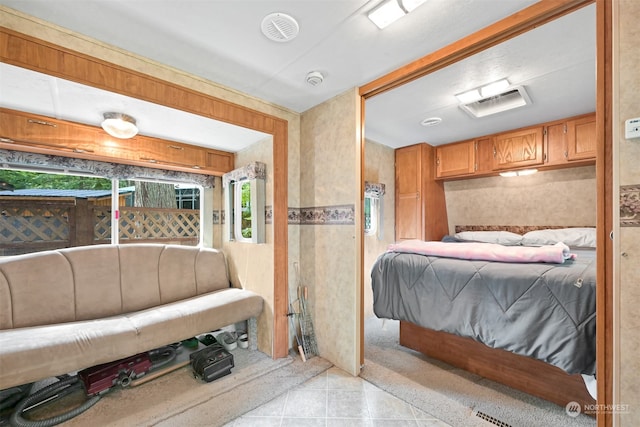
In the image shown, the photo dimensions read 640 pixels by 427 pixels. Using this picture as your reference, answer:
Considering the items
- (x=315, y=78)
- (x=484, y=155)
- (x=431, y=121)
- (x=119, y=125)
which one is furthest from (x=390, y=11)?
(x=484, y=155)

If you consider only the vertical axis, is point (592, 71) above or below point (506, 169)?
above

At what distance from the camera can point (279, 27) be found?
152cm

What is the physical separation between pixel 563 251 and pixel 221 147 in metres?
3.17

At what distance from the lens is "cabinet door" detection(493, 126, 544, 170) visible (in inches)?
119

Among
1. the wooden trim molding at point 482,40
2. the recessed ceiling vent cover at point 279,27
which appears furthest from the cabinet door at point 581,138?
the recessed ceiling vent cover at point 279,27

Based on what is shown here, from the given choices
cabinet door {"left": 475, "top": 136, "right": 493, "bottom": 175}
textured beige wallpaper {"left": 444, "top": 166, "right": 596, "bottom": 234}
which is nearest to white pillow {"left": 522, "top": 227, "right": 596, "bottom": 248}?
→ textured beige wallpaper {"left": 444, "top": 166, "right": 596, "bottom": 234}

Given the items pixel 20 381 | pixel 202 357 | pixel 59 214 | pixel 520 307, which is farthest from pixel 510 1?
pixel 59 214

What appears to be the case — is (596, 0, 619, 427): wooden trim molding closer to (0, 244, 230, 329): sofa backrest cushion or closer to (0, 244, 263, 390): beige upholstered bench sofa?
(0, 244, 263, 390): beige upholstered bench sofa

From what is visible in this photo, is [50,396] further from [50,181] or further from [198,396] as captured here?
[50,181]

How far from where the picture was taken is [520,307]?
1.73 m

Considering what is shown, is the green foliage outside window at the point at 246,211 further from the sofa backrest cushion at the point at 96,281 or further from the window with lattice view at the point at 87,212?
the window with lattice view at the point at 87,212

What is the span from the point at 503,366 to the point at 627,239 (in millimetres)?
1357

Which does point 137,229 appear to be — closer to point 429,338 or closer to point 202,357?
point 202,357

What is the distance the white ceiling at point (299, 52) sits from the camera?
1393 millimetres
